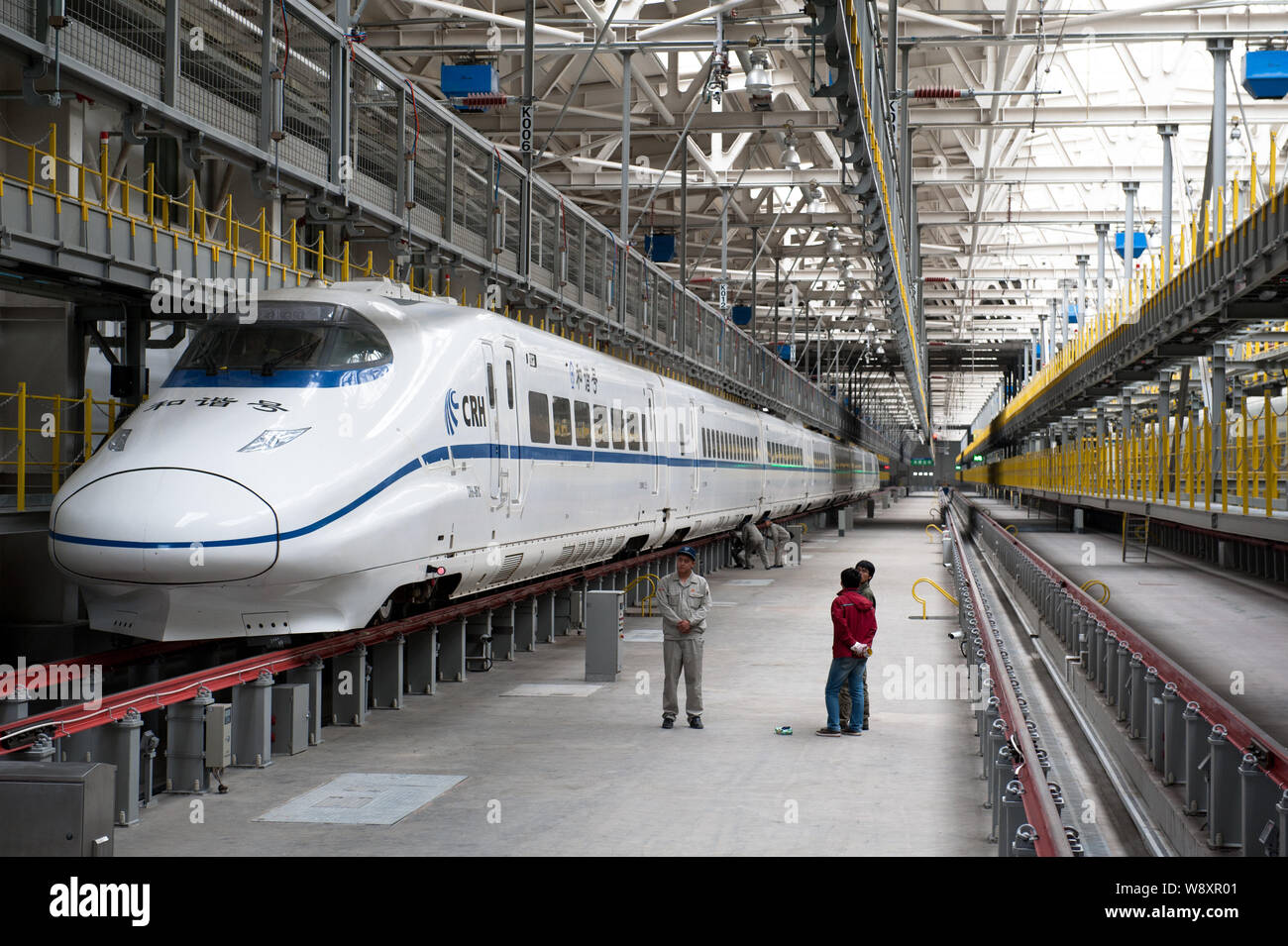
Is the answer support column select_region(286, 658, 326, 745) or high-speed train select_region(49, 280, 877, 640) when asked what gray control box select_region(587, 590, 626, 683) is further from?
support column select_region(286, 658, 326, 745)

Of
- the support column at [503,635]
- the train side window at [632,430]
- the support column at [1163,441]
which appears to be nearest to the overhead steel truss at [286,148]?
the train side window at [632,430]

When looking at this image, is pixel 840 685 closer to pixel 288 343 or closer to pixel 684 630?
pixel 684 630

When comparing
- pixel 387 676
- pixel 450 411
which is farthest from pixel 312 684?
pixel 450 411

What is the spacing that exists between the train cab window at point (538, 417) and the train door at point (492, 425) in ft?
3.70

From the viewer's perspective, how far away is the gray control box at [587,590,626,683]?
14.8m

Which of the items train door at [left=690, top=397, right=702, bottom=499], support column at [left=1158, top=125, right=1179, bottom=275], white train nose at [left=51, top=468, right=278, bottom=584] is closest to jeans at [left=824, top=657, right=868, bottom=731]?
white train nose at [left=51, top=468, right=278, bottom=584]

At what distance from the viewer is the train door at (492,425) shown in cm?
1340

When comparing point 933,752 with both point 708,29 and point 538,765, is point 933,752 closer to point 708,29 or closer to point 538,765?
point 538,765

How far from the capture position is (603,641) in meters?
14.8

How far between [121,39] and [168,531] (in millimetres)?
3945

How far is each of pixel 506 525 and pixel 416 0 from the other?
16208 millimetres

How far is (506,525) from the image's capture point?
13906 millimetres
